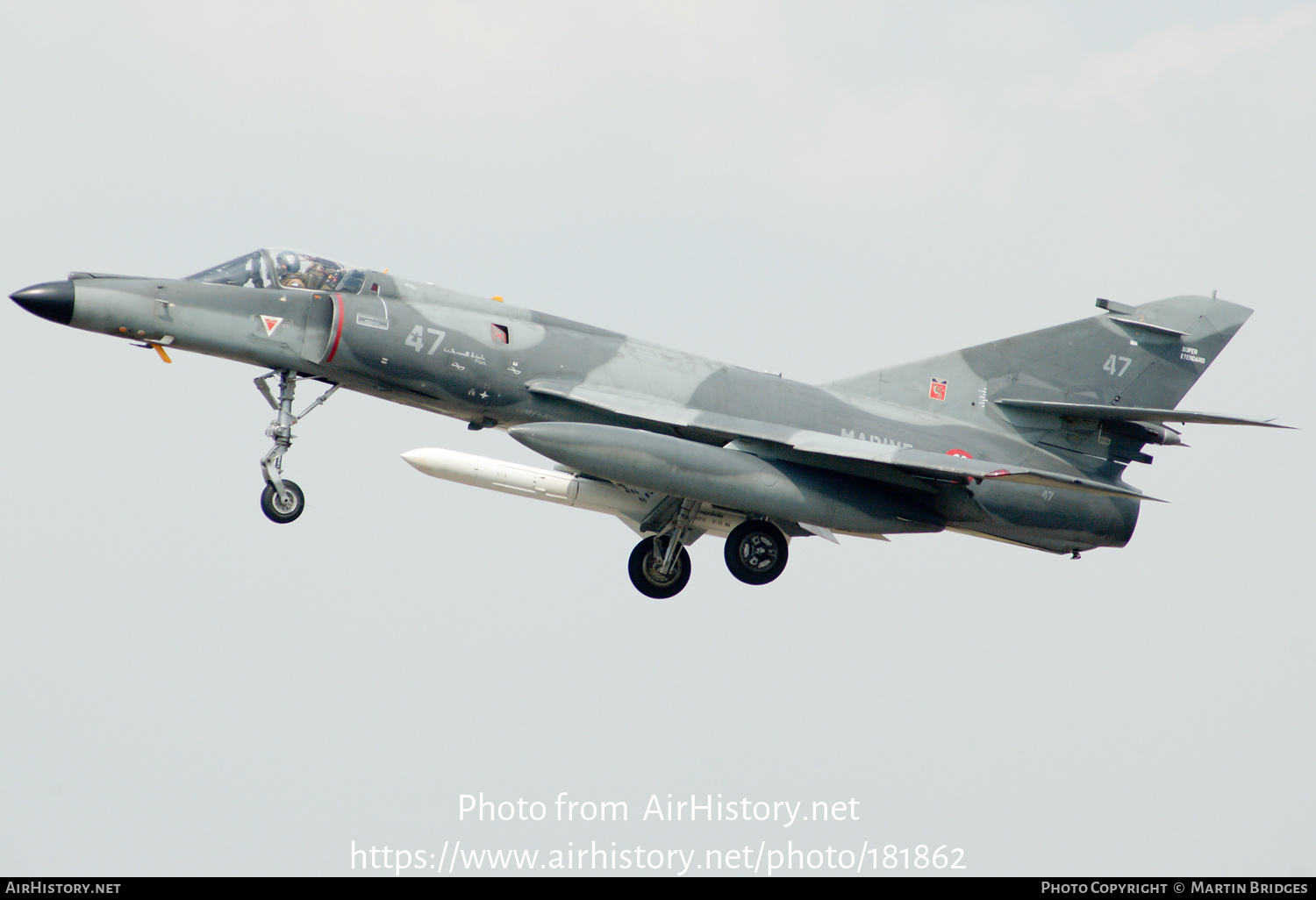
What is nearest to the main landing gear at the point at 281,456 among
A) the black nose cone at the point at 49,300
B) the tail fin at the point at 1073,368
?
the black nose cone at the point at 49,300

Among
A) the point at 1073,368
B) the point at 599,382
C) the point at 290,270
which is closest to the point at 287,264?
the point at 290,270

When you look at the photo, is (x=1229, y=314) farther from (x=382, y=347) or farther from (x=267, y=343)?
(x=267, y=343)

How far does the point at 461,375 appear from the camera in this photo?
14.5m

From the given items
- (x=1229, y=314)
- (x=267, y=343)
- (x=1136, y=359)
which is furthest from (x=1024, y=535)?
(x=267, y=343)

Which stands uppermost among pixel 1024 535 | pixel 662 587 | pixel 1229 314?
→ pixel 1229 314

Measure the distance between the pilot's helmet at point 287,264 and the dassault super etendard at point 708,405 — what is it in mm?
21

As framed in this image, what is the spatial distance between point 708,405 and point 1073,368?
16.0 ft

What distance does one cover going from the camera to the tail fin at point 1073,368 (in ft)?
55.1

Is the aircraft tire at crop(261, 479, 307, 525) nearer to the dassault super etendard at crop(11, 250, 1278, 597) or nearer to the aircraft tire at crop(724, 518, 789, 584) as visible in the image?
the dassault super etendard at crop(11, 250, 1278, 597)

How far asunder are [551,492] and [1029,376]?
6.18 metres

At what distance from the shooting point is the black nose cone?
13.1 meters

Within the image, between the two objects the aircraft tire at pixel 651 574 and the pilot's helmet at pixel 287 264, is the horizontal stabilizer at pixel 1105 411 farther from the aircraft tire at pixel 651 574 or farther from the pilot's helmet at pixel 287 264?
the pilot's helmet at pixel 287 264

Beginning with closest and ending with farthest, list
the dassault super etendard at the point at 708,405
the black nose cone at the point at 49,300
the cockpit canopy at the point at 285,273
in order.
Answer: the black nose cone at the point at 49,300, the dassault super etendard at the point at 708,405, the cockpit canopy at the point at 285,273

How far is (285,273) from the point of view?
1428cm
